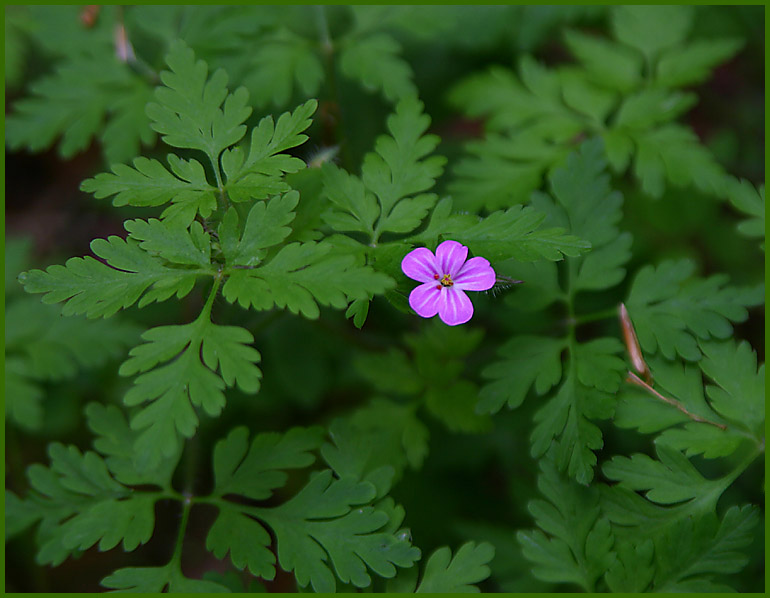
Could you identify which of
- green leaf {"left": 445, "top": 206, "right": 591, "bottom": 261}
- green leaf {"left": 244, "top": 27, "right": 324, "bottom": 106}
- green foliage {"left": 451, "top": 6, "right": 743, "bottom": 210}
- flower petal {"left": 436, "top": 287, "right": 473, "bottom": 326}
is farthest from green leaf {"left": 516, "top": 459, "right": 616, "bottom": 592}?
green leaf {"left": 244, "top": 27, "right": 324, "bottom": 106}

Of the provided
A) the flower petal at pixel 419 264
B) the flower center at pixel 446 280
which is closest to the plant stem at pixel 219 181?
the flower petal at pixel 419 264

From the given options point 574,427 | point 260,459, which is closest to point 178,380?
point 260,459

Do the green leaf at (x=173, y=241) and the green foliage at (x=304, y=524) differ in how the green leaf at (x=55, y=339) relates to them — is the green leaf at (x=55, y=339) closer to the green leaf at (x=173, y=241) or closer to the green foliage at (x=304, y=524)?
the green foliage at (x=304, y=524)

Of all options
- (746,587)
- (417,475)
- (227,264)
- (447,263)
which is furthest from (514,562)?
(227,264)

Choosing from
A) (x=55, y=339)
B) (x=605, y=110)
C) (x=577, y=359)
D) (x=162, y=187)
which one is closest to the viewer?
(x=162, y=187)

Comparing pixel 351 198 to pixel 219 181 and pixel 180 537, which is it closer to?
pixel 219 181

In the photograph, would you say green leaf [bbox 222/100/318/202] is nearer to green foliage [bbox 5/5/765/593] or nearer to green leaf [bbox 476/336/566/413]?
green foliage [bbox 5/5/765/593]
